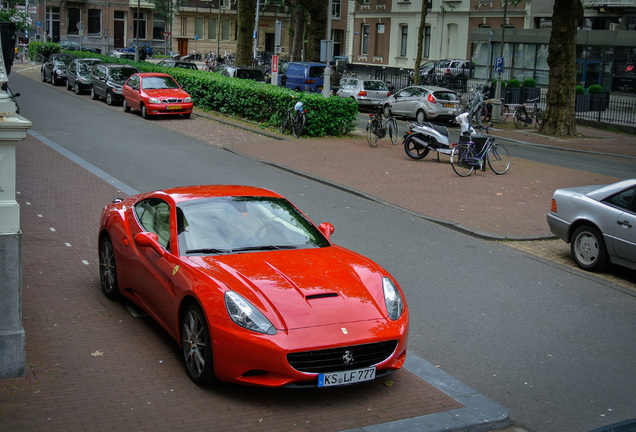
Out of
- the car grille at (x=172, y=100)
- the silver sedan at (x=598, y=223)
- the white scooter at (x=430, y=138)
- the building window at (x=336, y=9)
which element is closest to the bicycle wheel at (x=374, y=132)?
the white scooter at (x=430, y=138)

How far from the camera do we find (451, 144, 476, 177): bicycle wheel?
17.9 m

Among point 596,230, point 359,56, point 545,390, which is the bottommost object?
point 545,390

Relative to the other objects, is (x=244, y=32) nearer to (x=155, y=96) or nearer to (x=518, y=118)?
(x=155, y=96)

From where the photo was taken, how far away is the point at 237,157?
19859mm

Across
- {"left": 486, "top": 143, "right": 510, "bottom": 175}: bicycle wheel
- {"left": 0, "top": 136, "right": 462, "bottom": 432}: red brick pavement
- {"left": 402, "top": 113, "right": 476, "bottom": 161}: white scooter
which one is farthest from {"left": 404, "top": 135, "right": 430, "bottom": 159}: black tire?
{"left": 0, "top": 136, "right": 462, "bottom": 432}: red brick pavement

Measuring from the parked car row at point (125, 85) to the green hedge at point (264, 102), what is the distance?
1.54 meters

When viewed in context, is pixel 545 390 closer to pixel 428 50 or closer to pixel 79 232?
pixel 79 232

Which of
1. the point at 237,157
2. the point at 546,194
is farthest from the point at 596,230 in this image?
the point at 237,157

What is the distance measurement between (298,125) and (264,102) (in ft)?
9.58

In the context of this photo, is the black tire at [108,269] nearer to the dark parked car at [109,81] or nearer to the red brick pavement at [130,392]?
the red brick pavement at [130,392]

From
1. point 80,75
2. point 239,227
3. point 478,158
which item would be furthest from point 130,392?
point 80,75

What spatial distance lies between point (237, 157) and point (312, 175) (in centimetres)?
342

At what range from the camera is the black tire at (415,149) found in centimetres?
2014

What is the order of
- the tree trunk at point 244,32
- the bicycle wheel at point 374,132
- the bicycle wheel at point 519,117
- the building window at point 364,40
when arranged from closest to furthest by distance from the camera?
1. the bicycle wheel at point 374,132
2. the bicycle wheel at point 519,117
3. the tree trunk at point 244,32
4. the building window at point 364,40
